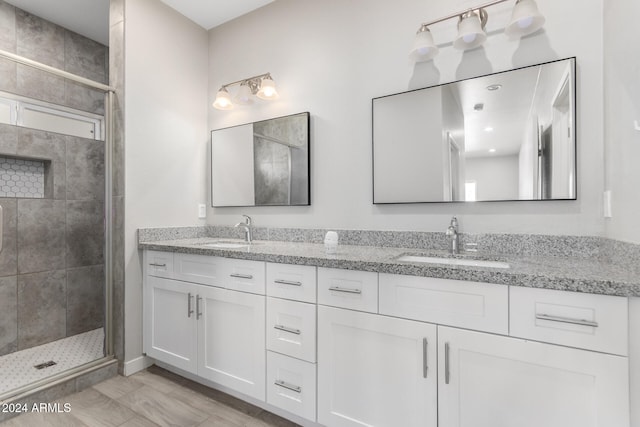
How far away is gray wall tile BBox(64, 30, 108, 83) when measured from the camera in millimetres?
2760

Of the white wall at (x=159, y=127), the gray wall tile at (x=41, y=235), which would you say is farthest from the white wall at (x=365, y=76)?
the gray wall tile at (x=41, y=235)

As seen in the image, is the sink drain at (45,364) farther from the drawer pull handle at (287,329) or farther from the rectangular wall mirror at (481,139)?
the rectangular wall mirror at (481,139)

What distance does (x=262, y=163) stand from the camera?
241 cm

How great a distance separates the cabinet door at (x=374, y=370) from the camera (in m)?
1.22

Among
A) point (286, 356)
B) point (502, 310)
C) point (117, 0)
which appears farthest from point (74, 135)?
point (502, 310)

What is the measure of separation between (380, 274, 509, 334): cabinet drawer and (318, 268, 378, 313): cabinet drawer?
0.15 feet

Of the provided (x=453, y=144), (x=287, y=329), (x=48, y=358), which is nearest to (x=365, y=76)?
(x=453, y=144)

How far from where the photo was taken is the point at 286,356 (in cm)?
154

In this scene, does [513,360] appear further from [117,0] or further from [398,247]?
[117,0]

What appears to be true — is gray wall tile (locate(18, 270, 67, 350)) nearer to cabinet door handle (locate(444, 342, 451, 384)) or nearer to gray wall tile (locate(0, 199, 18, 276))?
gray wall tile (locate(0, 199, 18, 276))

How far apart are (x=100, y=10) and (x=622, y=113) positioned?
3.47m

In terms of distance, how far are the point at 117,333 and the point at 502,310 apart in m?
2.33

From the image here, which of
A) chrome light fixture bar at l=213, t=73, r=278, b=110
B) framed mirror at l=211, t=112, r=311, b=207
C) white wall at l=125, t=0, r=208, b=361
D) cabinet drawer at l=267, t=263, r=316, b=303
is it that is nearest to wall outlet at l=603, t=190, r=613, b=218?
cabinet drawer at l=267, t=263, r=316, b=303

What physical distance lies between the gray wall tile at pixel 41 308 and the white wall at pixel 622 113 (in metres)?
3.61
